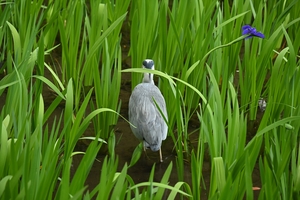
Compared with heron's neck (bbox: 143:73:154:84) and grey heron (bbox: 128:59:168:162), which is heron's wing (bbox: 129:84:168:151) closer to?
grey heron (bbox: 128:59:168:162)

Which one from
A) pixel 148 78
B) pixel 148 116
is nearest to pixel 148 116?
pixel 148 116

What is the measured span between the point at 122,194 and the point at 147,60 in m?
1.21

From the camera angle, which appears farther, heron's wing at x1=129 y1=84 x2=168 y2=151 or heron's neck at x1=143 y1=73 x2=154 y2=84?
heron's neck at x1=143 y1=73 x2=154 y2=84

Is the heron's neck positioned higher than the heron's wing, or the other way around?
the heron's neck

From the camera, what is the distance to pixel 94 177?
2.93 metres

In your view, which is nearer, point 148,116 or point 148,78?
point 148,116

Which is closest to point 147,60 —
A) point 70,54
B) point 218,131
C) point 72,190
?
point 70,54

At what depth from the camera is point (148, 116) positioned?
9.55 ft

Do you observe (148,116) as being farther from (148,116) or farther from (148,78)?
(148,78)

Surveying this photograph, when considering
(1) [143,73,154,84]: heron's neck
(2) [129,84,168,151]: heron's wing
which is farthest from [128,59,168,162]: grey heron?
(1) [143,73,154,84]: heron's neck

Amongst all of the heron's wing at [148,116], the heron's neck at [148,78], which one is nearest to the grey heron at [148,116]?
the heron's wing at [148,116]

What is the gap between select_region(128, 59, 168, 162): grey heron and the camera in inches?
113

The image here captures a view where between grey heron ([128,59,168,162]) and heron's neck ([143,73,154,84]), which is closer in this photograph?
grey heron ([128,59,168,162])

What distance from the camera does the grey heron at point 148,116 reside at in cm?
287
